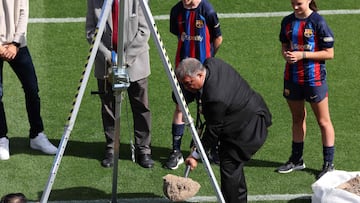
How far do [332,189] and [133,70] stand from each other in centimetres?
217

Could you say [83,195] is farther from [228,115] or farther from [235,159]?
[228,115]

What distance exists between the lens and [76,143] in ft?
28.0

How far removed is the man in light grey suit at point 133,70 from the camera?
299 inches

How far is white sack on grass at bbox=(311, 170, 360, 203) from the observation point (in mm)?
6938

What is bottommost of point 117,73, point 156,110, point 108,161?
point 108,161

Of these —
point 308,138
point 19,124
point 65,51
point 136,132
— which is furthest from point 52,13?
point 308,138

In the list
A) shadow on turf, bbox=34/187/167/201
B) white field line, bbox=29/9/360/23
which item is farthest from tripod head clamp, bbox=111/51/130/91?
white field line, bbox=29/9/360/23

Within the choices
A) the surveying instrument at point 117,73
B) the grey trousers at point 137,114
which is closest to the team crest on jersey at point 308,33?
the grey trousers at point 137,114

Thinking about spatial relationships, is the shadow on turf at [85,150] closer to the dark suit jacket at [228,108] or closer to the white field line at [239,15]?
the dark suit jacket at [228,108]

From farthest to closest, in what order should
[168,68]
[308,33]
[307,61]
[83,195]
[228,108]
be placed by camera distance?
[83,195] → [307,61] → [308,33] → [228,108] → [168,68]

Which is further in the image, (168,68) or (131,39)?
(131,39)

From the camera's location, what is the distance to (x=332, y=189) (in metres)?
7.02

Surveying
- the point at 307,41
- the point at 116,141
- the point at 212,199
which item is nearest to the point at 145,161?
the point at 212,199

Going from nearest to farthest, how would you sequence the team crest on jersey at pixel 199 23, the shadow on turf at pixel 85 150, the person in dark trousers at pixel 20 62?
the team crest on jersey at pixel 199 23 → the person in dark trousers at pixel 20 62 → the shadow on turf at pixel 85 150
